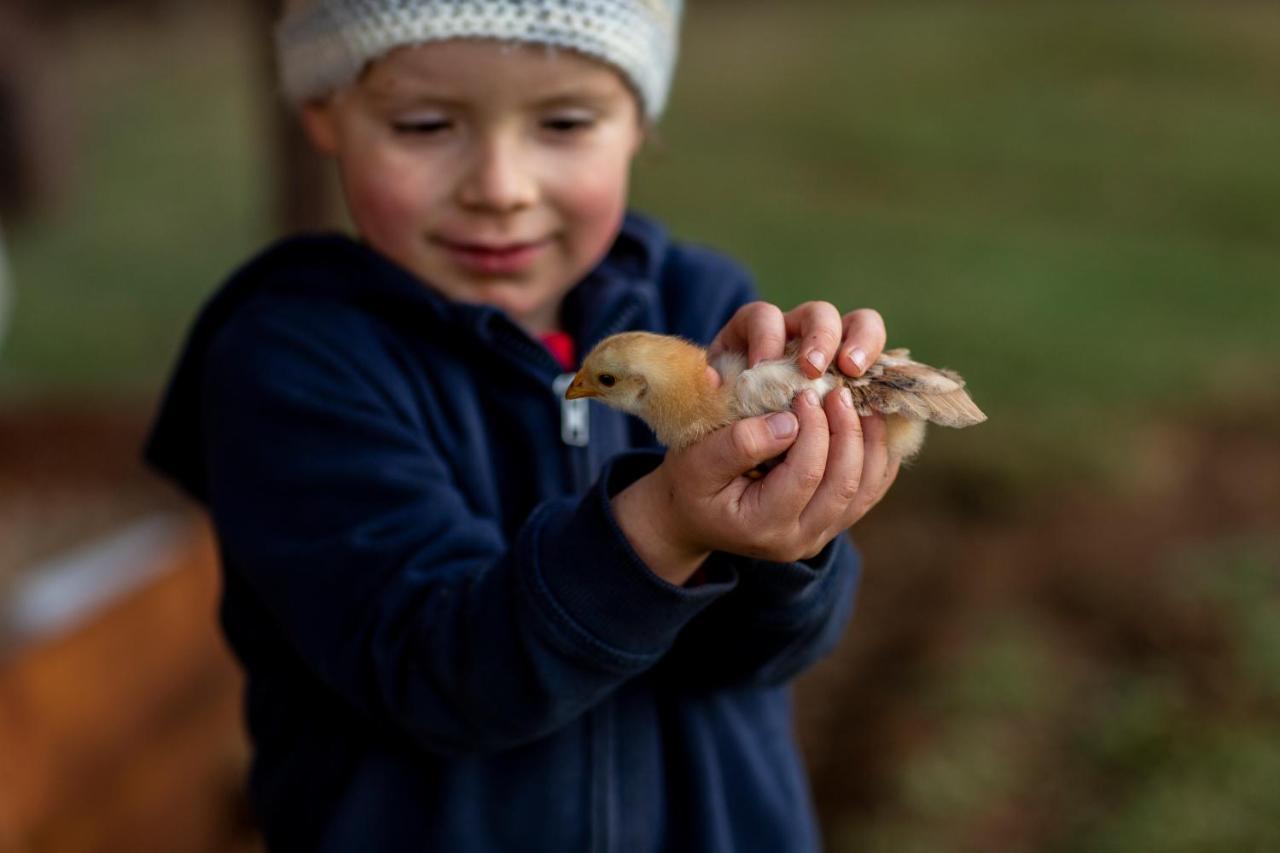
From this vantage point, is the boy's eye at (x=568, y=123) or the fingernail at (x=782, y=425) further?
the boy's eye at (x=568, y=123)

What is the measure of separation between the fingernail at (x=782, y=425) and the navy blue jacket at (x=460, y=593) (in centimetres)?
22

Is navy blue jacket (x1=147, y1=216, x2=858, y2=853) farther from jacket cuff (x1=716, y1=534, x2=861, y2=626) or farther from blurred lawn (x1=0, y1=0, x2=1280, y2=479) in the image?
blurred lawn (x1=0, y1=0, x2=1280, y2=479)

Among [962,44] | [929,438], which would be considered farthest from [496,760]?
[962,44]

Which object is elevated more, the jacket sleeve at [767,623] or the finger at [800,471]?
the finger at [800,471]

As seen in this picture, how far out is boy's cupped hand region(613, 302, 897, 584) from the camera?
5.03ft

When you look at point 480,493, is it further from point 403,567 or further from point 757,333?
point 757,333

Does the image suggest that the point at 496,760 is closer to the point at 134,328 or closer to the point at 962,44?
the point at 134,328

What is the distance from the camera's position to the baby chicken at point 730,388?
1579 millimetres

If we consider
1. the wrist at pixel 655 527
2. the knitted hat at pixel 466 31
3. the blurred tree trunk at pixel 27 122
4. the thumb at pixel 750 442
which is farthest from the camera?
the blurred tree trunk at pixel 27 122

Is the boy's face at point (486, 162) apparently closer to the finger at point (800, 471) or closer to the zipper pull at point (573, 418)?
the zipper pull at point (573, 418)

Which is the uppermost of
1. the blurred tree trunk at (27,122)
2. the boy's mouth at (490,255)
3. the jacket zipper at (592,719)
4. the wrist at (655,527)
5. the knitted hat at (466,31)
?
the knitted hat at (466,31)

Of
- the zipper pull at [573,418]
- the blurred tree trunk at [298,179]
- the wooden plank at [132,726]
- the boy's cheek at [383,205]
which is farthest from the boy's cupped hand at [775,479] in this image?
the blurred tree trunk at [298,179]

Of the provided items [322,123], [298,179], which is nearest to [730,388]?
[322,123]

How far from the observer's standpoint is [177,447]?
7.34ft
